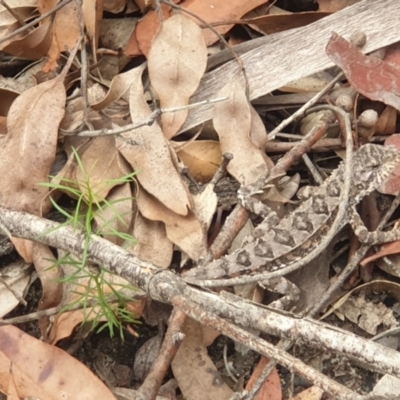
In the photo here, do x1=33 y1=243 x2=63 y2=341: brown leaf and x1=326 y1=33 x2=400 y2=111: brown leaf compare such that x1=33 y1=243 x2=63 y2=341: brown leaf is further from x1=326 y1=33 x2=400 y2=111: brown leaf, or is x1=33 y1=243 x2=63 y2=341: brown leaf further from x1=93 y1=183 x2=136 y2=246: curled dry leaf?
x1=326 y1=33 x2=400 y2=111: brown leaf

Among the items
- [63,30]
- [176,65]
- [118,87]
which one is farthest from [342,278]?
[63,30]

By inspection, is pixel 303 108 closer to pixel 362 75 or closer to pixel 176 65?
pixel 362 75

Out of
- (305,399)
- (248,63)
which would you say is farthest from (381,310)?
(248,63)

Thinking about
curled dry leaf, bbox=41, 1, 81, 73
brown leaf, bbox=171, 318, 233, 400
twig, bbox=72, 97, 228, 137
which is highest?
curled dry leaf, bbox=41, 1, 81, 73

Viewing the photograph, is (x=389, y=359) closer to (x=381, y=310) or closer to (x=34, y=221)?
(x=381, y=310)

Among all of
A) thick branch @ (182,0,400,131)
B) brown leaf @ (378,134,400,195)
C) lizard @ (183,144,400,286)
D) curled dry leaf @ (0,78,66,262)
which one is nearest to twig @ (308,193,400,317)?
lizard @ (183,144,400,286)
